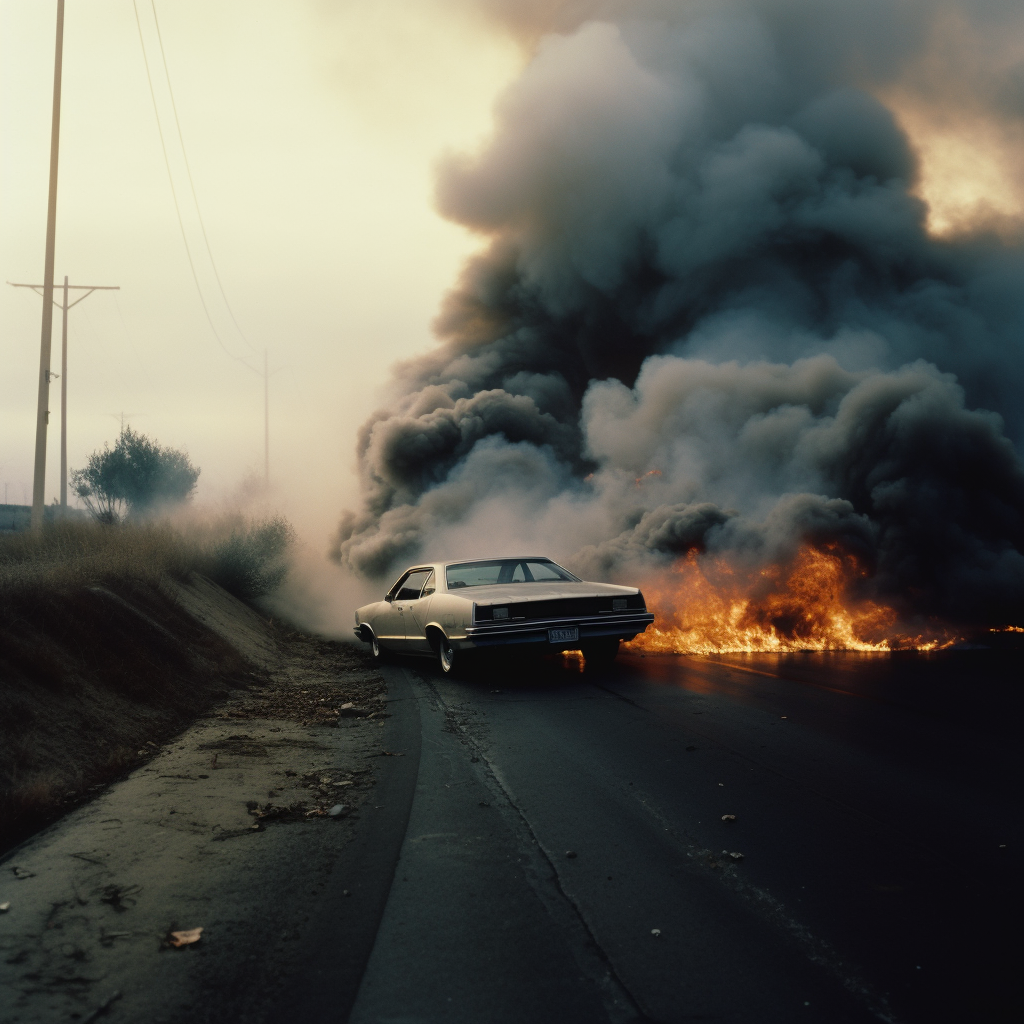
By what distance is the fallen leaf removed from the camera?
8.97ft

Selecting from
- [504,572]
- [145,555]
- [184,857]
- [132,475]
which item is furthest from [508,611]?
[132,475]

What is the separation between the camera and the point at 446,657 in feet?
30.7

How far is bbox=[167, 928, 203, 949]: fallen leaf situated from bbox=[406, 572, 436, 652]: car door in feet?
21.9

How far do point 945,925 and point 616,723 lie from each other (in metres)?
3.65

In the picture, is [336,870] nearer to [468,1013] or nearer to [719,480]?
[468,1013]

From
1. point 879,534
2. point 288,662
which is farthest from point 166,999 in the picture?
point 879,534

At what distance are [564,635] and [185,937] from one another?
6117mm

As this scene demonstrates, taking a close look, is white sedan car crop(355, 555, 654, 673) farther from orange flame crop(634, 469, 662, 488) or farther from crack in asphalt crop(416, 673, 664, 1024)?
orange flame crop(634, 469, 662, 488)

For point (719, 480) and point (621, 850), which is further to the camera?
point (719, 480)

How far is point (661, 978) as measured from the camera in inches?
97.5

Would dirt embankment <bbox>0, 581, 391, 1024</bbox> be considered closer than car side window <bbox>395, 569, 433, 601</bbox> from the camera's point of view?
Yes

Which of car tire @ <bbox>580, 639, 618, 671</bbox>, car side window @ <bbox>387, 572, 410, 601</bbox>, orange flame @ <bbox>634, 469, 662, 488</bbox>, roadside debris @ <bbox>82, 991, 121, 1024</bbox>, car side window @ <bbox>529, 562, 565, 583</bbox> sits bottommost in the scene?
roadside debris @ <bbox>82, 991, 121, 1024</bbox>

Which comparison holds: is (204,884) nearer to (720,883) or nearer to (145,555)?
(720,883)

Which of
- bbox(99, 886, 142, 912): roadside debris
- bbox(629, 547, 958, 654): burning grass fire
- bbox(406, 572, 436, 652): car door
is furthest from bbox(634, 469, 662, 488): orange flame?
bbox(99, 886, 142, 912): roadside debris
